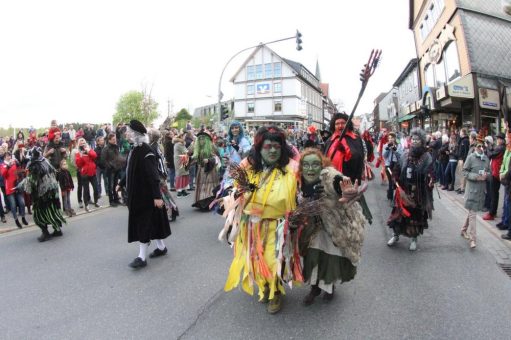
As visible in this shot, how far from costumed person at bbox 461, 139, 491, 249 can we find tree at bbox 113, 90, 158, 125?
36570mm

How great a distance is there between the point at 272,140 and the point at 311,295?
5.38 ft

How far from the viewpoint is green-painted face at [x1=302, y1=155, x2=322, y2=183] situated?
376 centimetres

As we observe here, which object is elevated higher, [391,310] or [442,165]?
[442,165]

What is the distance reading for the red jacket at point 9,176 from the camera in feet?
25.4

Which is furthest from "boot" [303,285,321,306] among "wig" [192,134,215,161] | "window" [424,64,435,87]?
"window" [424,64,435,87]

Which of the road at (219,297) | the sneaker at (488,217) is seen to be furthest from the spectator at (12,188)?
the sneaker at (488,217)

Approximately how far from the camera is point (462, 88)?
1772 cm

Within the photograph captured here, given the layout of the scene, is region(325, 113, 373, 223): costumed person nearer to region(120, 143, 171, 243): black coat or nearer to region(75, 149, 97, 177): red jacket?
region(120, 143, 171, 243): black coat

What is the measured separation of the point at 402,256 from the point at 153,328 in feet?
12.0

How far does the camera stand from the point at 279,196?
12.1ft

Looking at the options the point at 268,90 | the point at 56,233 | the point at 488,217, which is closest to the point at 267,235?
the point at 56,233

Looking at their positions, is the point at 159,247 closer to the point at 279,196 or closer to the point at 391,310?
the point at 279,196

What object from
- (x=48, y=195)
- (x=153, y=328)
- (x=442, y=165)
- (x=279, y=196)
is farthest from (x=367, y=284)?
(x=442, y=165)

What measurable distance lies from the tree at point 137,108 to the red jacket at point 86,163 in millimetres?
31104
